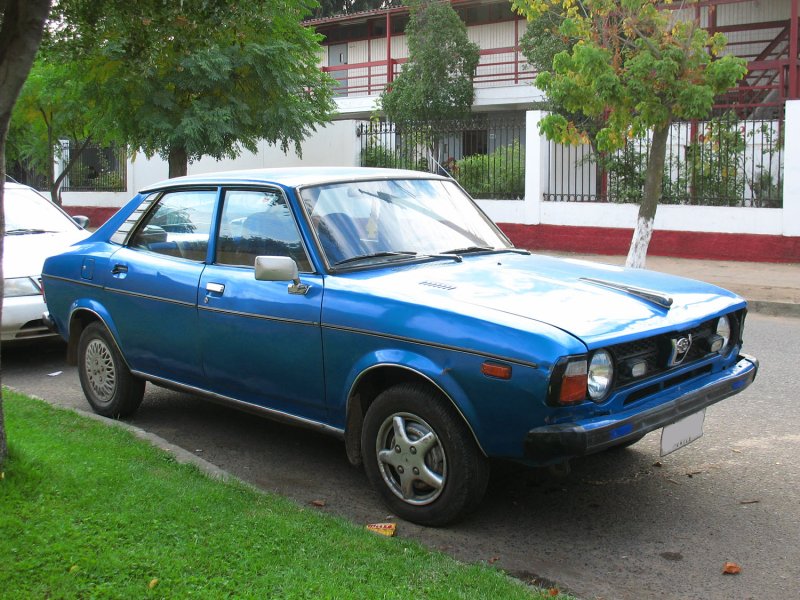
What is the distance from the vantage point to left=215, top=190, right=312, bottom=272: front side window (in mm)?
5152

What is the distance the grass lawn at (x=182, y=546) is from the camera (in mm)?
3506

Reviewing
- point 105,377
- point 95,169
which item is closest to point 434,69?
point 95,169

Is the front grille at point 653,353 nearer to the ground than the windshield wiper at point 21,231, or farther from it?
nearer to the ground

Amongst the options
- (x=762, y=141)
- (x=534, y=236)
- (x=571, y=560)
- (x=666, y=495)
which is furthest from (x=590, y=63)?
(x=571, y=560)

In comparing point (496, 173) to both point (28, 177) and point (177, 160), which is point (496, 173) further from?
point (28, 177)

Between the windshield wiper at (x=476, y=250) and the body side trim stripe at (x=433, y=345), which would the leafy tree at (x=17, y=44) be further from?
the windshield wiper at (x=476, y=250)

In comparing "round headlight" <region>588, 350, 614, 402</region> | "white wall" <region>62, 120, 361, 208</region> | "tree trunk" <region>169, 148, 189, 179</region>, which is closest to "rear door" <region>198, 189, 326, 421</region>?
"round headlight" <region>588, 350, 614, 402</region>

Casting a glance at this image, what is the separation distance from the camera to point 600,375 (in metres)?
4.06

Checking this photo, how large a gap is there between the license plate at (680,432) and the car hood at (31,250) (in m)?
5.61

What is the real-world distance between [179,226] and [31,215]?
4204 mm

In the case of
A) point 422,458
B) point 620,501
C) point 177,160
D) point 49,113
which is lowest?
point 620,501

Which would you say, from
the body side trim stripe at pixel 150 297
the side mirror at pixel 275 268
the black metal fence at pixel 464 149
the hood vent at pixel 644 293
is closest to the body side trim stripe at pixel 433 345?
the side mirror at pixel 275 268

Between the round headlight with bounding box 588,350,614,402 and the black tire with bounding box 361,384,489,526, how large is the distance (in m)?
0.59

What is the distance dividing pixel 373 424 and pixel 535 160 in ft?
45.9
